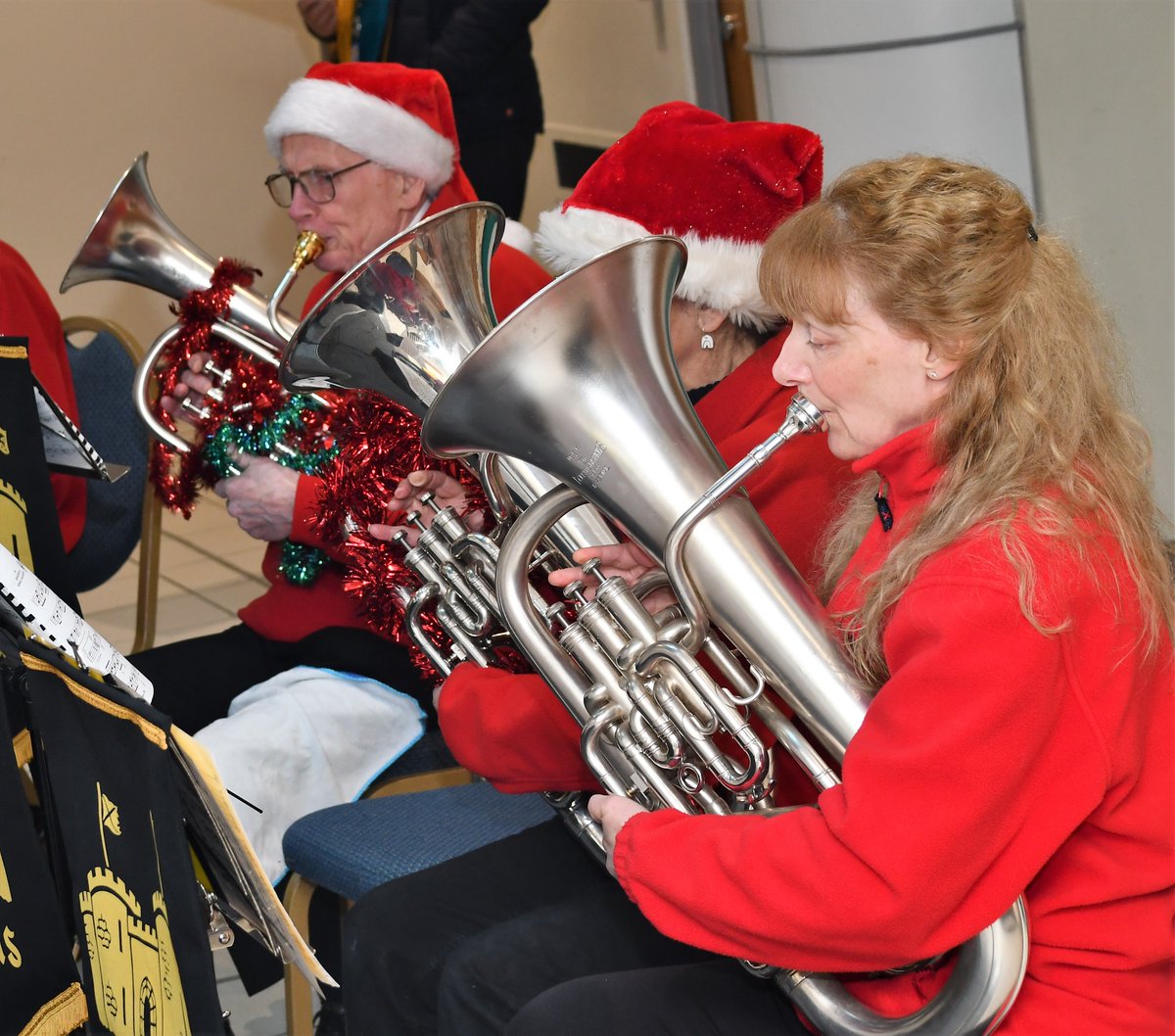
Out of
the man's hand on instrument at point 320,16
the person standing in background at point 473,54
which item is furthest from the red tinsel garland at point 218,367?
the man's hand on instrument at point 320,16

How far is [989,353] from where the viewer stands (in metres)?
1.07

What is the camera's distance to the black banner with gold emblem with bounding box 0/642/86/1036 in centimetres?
114

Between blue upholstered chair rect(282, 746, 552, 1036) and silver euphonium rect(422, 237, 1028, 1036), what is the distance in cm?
40

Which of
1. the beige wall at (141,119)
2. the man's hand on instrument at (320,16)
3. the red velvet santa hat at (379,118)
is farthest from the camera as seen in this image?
the beige wall at (141,119)

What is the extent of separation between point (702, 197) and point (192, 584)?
259cm

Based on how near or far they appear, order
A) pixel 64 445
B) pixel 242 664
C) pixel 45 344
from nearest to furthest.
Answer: pixel 64 445 < pixel 242 664 < pixel 45 344

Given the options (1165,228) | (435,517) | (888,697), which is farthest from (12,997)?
(1165,228)

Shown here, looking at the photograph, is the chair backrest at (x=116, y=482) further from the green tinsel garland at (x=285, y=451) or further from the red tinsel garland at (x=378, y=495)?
the red tinsel garland at (x=378, y=495)

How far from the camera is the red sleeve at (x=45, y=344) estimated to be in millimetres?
2119

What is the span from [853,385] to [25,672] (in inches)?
27.4

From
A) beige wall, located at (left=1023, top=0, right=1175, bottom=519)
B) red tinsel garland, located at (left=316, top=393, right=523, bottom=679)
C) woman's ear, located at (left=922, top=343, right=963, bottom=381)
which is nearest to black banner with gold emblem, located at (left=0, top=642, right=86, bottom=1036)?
red tinsel garland, located at (left=316, top=393, right=523, bottom=679)

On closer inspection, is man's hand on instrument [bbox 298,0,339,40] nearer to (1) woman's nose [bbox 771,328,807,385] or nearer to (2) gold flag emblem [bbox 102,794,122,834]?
(1) woman's nose [bbox 771,328,807,385]

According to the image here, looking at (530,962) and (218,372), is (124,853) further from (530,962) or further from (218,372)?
(218,372)

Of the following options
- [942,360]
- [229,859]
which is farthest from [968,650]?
[229,859]
